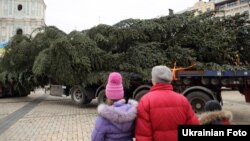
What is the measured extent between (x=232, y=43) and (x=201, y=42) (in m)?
1.23

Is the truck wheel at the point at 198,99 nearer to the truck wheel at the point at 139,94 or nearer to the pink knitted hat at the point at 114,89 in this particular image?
the truck wheel at the point at 139,94

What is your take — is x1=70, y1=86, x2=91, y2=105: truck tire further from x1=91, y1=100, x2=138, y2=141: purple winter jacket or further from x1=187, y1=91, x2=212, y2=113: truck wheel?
x1=91, y1=100, x2=138, y2=141: purple winter jacket

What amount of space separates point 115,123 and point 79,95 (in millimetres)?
14492

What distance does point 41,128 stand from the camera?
38.6ft

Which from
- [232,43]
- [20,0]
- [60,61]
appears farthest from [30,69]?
[20,0]

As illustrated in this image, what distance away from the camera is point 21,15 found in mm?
82438

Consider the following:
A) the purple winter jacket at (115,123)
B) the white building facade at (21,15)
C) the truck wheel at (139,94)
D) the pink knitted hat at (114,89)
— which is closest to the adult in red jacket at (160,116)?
the purple winter jacket at (115,123)

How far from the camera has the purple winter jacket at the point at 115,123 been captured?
13.3 feet

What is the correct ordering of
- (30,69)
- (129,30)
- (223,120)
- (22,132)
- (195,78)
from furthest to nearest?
(30,69) < (129,30) < (195,78) < (22,132) < (223,120)

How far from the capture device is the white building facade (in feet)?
268

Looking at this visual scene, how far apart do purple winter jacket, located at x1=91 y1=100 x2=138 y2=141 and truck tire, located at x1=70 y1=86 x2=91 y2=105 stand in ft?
45.5

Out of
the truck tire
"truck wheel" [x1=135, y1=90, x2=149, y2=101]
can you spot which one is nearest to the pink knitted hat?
"truck wheel" [x1=135, y1=90, x2=149, y2=101]

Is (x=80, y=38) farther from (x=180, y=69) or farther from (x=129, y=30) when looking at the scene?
(x=180, y=69)

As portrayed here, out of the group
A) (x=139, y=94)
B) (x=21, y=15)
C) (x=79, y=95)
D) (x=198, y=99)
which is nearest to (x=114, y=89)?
(x=198, y=99)
